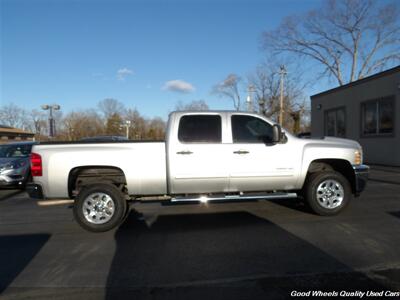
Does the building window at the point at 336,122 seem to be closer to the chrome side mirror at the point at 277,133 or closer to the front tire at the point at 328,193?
the front tire at the point at 328,193

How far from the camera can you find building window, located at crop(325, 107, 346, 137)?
61.8 ft

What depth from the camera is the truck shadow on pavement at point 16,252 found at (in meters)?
3.65

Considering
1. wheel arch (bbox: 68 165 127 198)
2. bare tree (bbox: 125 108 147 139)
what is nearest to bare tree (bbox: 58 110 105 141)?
bare tree (bbox: 125 108 147 139)

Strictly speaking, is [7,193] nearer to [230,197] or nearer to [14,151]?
[14,151]

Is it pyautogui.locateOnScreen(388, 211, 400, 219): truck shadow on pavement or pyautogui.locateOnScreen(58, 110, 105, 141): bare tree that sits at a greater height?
pyautogui.locateOnScreen(58, 110, 105, 141): bare tree

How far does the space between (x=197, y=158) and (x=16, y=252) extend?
320 cm

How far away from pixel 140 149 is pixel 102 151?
67 cm

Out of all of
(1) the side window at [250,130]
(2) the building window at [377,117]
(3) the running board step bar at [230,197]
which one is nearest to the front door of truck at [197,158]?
(3) the running board step bar at [230,197]

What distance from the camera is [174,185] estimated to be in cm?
533

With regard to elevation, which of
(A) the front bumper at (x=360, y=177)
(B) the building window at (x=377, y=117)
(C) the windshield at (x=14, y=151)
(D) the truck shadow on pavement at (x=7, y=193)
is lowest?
(D) the truck shadow on pavement at (x=7, y=193)

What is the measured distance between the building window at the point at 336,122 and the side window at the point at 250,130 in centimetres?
1527

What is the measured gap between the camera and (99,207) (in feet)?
17.1

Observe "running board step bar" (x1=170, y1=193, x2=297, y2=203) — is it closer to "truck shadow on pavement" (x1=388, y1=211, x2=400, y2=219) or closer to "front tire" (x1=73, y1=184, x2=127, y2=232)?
"front tire" (x1=73, y1=184, x2=127, y2=232)

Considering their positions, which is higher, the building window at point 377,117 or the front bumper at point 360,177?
the building window at point 377,117
